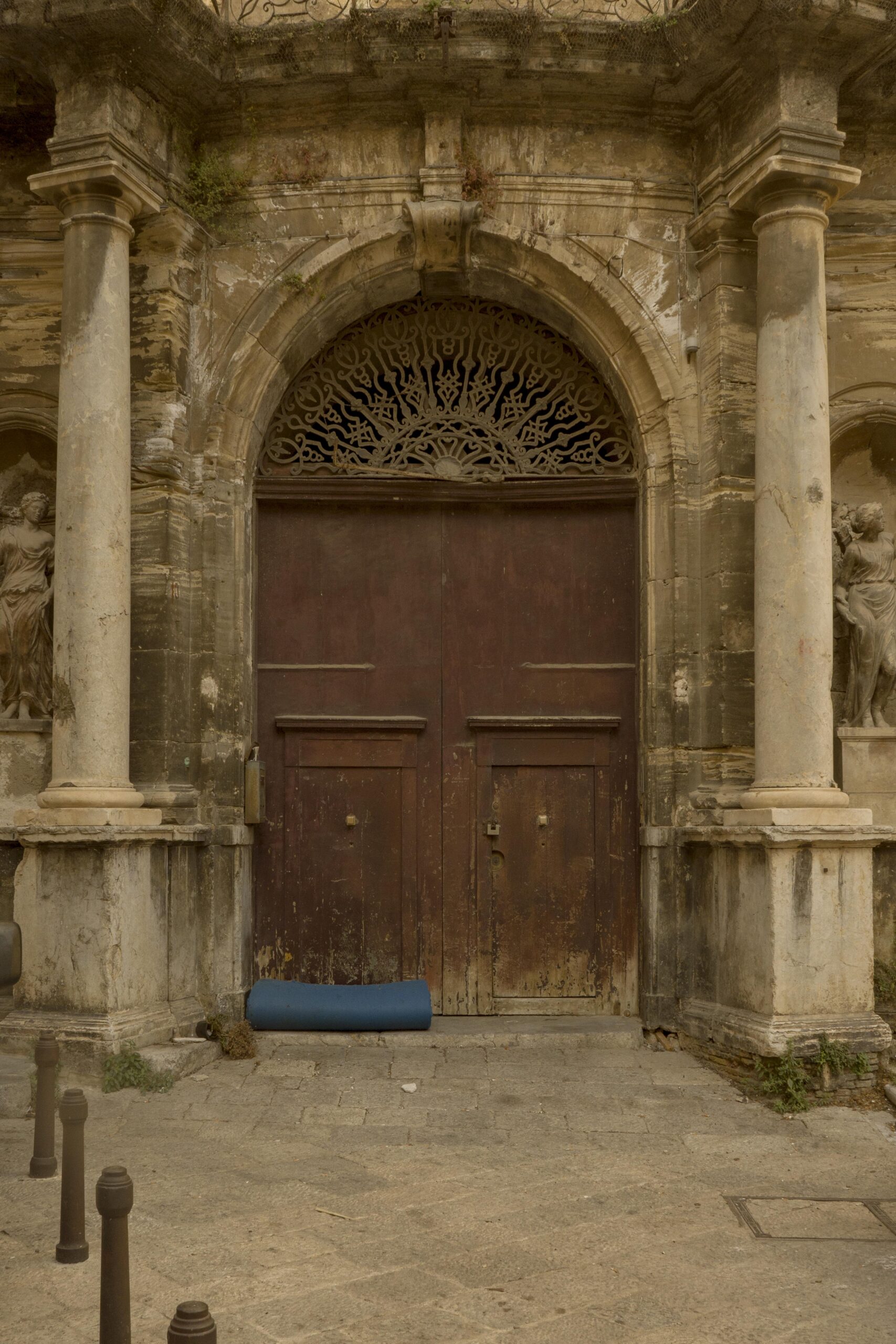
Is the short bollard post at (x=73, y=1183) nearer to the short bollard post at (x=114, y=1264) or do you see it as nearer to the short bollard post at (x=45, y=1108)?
the short bollard post at (x=45, y=1108)

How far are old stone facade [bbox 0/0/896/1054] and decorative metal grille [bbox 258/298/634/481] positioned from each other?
29mm

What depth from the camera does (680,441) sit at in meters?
7.93

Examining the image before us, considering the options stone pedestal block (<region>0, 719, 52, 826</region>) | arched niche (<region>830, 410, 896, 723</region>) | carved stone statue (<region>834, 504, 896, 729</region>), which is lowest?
stone pedestal block (<region>0, 719, 52, 826</region>)

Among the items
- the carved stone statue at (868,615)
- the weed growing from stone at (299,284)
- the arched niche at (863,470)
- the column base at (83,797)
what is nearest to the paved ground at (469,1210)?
the column base at (83,797)

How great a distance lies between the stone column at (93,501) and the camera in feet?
23.2

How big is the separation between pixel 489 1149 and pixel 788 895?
2.06 meters

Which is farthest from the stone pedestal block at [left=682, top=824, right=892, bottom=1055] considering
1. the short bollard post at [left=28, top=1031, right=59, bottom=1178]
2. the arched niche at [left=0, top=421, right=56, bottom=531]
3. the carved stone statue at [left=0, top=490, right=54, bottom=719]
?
the arched niche at [left=0, top=421, right=56, bottom=531]

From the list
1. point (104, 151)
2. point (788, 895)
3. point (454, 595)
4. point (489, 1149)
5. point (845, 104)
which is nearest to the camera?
point (489, 1149)

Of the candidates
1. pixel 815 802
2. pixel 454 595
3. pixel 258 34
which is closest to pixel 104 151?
pixel 258 34

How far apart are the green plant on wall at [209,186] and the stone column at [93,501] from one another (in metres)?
0.60

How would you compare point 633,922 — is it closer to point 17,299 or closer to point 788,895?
point 788,895

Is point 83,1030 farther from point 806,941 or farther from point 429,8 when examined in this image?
point 429,8

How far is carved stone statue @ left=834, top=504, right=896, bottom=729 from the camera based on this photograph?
773cm

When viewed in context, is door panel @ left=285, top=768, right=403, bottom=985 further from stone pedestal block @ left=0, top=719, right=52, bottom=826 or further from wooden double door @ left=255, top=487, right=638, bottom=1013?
stone pedestal block @ left=0, top=719, right=52, bottom=826
